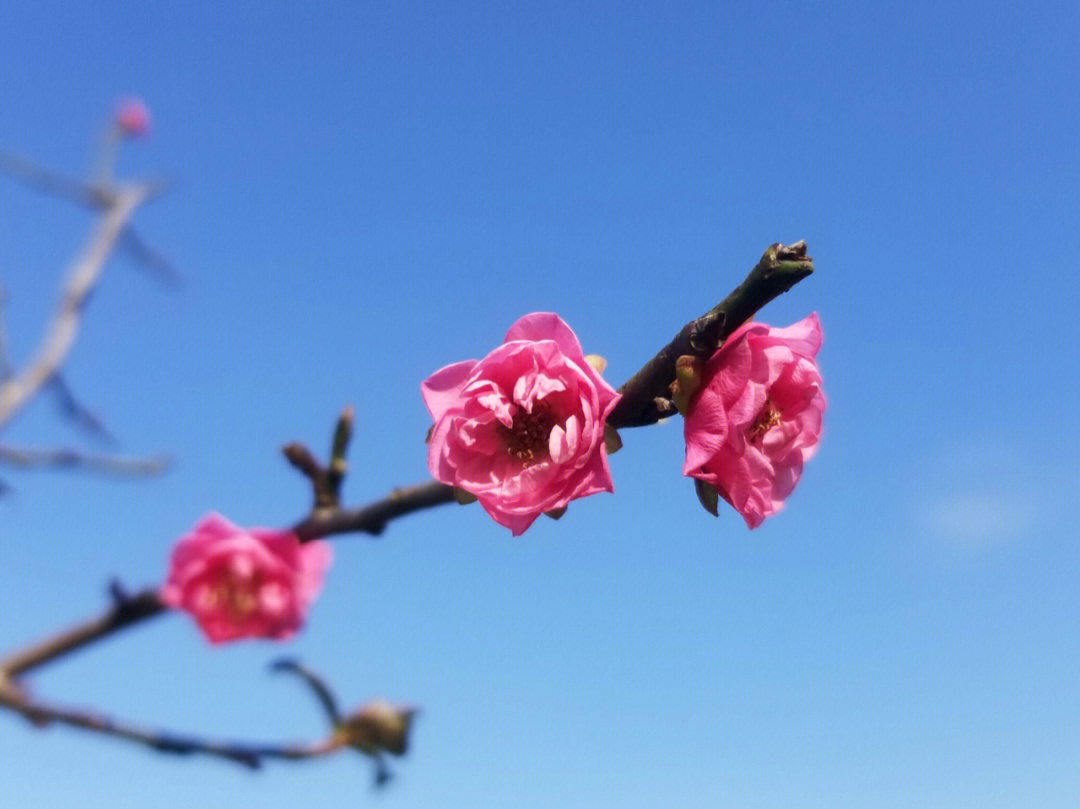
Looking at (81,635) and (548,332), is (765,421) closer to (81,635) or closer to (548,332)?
(548,332)

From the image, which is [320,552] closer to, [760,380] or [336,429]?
[336,429]

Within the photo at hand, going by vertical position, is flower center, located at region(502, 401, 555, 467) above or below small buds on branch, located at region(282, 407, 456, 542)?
above

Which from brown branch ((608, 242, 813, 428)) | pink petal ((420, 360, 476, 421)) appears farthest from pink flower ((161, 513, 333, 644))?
brown branch ((608, 242, 813, 428))

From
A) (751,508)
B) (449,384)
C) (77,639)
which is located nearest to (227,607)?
A: (77,639)

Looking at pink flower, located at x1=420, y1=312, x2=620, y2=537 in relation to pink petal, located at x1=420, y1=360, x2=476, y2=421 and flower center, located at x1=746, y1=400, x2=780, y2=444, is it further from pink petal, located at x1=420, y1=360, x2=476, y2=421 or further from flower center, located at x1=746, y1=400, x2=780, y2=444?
flower center, located at x1=746, y1=400, x2=780, y2=444

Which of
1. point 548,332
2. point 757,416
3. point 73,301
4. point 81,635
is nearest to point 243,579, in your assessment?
point 81,635

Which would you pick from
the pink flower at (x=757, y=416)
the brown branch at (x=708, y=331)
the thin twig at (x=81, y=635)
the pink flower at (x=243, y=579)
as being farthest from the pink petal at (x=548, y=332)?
the thin twig at (x=81, y=635)
